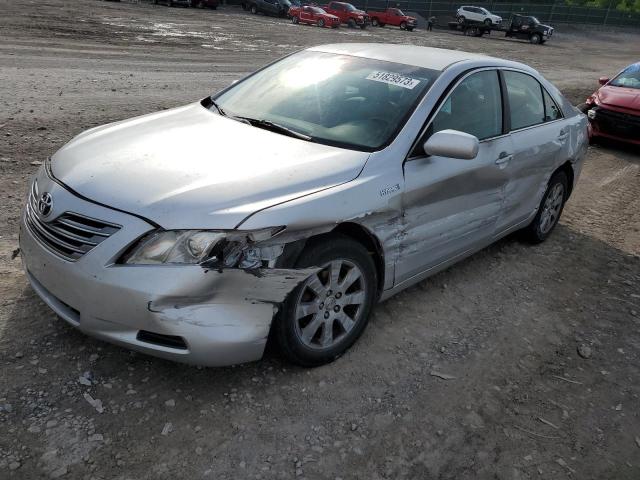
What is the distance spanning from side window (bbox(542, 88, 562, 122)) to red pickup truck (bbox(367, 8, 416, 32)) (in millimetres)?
39125

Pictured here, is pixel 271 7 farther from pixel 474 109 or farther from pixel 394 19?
pixel 474 109

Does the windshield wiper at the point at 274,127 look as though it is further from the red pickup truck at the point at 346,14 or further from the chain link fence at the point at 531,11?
the chain link fence at the point at 531,11

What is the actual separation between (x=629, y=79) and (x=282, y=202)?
392 inches

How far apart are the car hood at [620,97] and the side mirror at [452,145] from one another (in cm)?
754

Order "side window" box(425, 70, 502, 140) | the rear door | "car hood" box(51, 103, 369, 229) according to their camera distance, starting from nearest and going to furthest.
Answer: "car hood" box(51, 103, 369, 229), "side window" box(425, 70, 502, 140), the rear door

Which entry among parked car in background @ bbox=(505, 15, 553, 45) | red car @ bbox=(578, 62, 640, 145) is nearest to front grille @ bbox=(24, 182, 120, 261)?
red car @ bbox=(578, 62, 640, 145)

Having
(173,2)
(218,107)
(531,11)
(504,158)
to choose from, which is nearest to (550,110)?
(504,158)

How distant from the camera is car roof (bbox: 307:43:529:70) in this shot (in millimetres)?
3998

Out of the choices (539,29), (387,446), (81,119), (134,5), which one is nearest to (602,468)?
(387,446)

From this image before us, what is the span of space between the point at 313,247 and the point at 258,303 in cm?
41

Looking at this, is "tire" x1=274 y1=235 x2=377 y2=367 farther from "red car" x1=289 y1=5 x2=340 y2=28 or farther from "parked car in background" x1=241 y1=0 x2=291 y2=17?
"parked car in background" x1=241 y1=0 x2=291 y2=17

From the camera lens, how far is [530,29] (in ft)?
132

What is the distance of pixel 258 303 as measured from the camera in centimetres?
273

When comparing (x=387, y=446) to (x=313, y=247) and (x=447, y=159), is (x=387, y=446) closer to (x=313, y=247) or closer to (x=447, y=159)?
(x=313, y=247)
